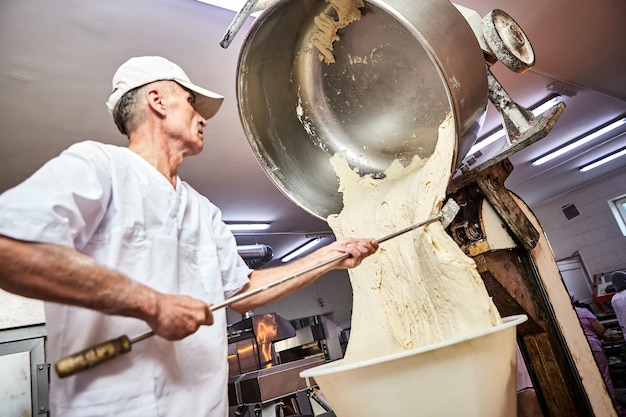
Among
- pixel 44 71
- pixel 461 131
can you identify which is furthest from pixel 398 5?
pixel 44 71

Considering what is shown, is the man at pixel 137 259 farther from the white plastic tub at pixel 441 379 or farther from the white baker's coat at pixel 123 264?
the white plastic tub at pixel 441 379

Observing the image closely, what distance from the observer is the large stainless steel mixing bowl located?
1.29 meters

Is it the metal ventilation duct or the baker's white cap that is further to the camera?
the metal ventilation duct

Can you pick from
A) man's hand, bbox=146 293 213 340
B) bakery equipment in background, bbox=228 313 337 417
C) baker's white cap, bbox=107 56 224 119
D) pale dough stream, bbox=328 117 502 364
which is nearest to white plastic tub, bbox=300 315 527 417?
pale dough stream, bbox=328 117 502 364

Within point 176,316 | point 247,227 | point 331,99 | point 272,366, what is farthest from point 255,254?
point 176,316

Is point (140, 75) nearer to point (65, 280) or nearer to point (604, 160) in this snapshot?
point (65, 280)

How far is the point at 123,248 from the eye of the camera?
86cm

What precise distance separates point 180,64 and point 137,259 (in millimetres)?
1797

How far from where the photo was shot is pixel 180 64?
2.36 metres

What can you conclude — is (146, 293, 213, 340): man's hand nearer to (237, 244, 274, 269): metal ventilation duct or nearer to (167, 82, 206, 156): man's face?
(167, 82, 206, 156): man's face

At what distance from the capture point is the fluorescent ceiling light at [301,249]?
7.15 m

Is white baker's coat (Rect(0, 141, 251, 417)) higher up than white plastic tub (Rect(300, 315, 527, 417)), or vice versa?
white baker's coat (Rect(0, 141, 251, 417))

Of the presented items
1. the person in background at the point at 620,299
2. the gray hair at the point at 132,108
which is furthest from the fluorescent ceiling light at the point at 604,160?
the gray hair at the point at 132,108

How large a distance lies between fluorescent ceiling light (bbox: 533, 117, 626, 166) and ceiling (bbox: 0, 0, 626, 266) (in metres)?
0.29
